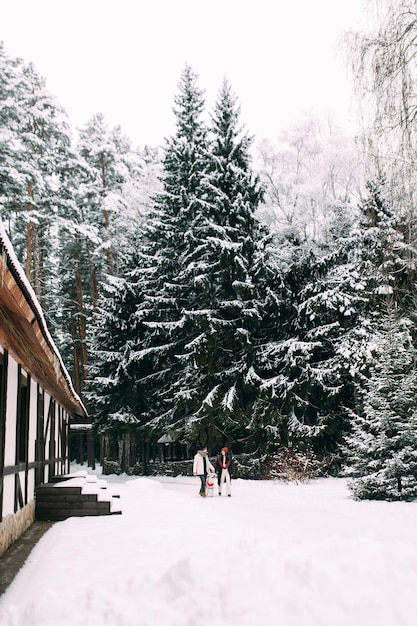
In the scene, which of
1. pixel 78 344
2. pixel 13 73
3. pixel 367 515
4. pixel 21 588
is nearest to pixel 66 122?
pixel 13 73

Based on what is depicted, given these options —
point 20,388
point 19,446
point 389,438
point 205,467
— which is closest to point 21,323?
point 20,388

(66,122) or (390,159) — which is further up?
(66,122)

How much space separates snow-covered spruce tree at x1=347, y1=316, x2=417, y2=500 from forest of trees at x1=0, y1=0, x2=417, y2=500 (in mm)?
762

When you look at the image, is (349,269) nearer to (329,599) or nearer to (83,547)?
(83,547)

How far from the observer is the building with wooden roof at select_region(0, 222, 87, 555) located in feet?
17.8

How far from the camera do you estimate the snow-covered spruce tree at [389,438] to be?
15.7 m

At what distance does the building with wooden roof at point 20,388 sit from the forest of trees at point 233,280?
1047 centimetres

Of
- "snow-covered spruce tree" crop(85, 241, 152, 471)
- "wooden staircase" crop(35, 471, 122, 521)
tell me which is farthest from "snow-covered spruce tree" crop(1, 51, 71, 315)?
"wooden staircase" crop(35, 471, 122, 521)

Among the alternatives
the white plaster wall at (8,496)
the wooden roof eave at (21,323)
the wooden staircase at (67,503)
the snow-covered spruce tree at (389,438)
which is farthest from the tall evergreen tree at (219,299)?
the white plaster wall at (8,496)

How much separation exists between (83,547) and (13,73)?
27916 millimetres

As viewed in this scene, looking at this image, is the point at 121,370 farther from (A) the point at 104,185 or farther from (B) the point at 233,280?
(A) the point at 104,185

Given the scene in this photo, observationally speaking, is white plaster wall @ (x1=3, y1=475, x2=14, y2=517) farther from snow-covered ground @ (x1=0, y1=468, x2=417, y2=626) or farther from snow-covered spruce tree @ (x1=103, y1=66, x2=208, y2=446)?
snow-covered spruce tree @ (x1=103, y1=66, x2=208, y2=446)

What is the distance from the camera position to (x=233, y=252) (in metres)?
25.5

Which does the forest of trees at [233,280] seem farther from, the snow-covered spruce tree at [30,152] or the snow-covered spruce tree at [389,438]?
the snow-covered spruce tree at [389,438]
